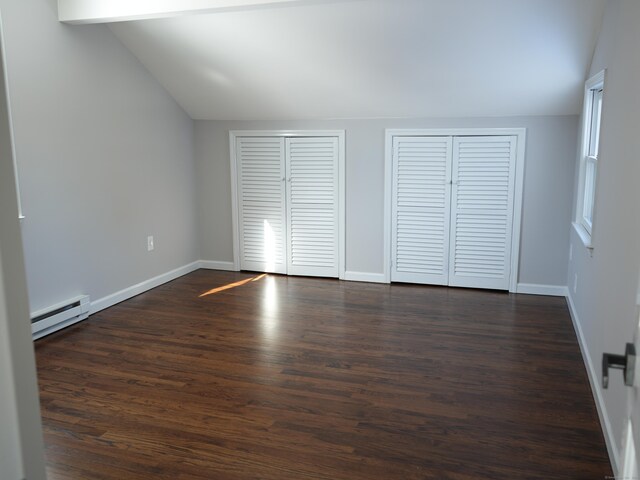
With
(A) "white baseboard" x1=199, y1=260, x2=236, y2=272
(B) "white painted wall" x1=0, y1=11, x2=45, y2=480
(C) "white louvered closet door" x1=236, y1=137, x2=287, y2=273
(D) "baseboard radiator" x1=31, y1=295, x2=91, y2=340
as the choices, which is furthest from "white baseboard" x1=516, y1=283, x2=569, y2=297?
(B) "white painted wall" x1=0, y1=11, x2=45, y2=480

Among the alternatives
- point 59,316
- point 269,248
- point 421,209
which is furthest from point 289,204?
point 59,316

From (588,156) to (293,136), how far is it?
2.51 metres

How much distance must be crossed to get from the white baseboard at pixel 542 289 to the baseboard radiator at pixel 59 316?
3.49 meters

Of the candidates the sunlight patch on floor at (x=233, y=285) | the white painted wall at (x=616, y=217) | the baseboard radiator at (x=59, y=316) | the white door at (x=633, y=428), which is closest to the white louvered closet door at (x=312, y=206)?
the sunlight patch on floor at (x=233, y=285)

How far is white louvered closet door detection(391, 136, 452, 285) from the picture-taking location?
192 inches

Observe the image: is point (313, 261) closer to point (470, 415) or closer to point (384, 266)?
point (384, 266)

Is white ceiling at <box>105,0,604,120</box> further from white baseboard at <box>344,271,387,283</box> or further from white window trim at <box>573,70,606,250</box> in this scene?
white baseboard at <box>344,271,387,283</box>

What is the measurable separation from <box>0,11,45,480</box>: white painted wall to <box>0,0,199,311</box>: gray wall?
9.16 feet

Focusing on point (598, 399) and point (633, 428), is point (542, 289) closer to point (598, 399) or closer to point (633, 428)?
point (598, 399)

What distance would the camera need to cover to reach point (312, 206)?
17.3ft

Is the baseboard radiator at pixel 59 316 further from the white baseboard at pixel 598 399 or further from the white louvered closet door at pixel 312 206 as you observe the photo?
the white baseboard at pixel 598 399

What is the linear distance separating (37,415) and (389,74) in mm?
3727

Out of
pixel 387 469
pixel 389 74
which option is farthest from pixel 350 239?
pixel 387 469

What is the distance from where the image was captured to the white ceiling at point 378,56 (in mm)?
3572
